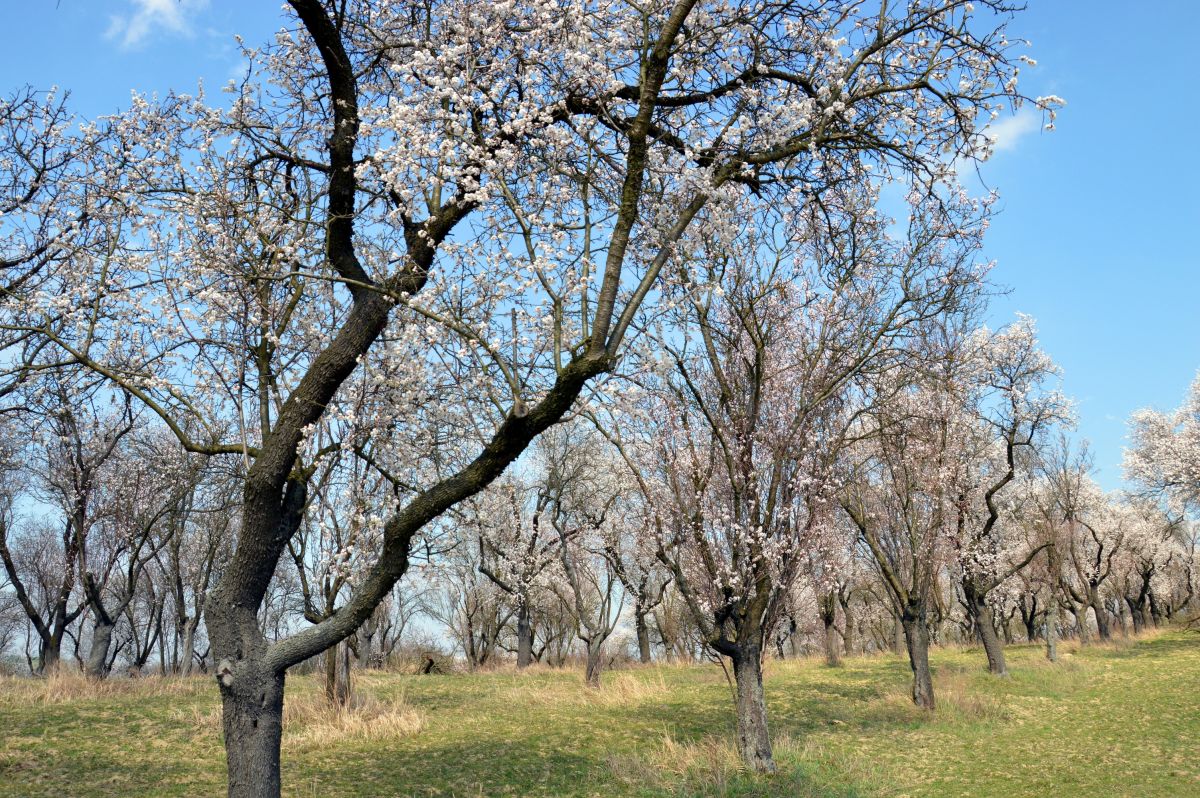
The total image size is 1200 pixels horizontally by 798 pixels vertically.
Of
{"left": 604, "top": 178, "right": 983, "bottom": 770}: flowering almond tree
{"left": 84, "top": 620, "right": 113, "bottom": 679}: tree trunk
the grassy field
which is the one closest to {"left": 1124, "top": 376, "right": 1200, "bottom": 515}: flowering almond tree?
the grassy field

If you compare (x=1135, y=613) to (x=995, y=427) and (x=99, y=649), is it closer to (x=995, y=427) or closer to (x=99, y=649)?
(x=995, y=427)

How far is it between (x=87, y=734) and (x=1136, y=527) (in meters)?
44.2

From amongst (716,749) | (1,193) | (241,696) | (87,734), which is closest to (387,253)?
(241,696)

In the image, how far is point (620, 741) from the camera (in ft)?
38.2

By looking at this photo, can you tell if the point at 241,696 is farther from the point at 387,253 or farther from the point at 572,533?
the point at 572,533

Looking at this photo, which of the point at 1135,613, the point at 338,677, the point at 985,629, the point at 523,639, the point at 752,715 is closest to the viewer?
the point at 752,715

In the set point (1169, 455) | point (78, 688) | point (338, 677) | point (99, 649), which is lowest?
point (78, 688)

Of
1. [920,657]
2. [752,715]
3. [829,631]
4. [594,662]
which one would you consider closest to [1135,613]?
[829,631]

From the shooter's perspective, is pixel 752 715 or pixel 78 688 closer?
pixel 752 715

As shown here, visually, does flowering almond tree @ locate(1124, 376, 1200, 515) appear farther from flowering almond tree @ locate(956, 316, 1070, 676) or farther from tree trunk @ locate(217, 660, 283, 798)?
tree trunk @ locate(217, 660, 283, 798)

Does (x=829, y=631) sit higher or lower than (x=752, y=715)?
lower

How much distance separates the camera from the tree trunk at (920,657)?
49.4 feet

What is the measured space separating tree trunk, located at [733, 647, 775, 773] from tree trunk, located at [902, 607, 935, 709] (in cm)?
650

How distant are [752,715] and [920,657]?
22.6 feet
